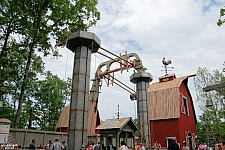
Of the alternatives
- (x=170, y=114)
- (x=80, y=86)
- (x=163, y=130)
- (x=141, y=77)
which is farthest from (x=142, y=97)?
(x=80, y=86)

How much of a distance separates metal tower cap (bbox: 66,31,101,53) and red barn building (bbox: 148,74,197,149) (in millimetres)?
9751

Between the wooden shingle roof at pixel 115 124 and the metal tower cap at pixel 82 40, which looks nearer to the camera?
the wooden shingle roof at pixel 115 124

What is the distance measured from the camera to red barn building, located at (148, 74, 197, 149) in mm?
17172

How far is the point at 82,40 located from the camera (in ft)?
34.6

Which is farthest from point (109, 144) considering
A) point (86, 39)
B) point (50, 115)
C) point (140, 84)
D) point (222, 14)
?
→ point (50, 115)

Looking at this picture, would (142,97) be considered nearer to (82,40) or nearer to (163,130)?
(163,130)

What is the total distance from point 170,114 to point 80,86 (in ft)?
33.4

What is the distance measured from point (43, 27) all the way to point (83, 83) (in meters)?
5.39

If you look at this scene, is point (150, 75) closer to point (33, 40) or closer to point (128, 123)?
point (128, 123)

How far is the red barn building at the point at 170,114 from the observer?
17.2m

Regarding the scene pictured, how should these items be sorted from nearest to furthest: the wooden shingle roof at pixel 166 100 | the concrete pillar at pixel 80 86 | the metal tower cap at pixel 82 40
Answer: the concrete pillar at pixel 80 86 → the metal tower cap at pixel 82 40 → the wooden shingle roof at pixel 166 100

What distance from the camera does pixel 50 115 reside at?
91.0 feet

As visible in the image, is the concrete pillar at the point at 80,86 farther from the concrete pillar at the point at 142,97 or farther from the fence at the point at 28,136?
the concrete pillar at the point at 142,97

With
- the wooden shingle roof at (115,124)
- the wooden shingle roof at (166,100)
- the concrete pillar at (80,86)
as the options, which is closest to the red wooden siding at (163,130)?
the wooden shingle roof at (166,100)
